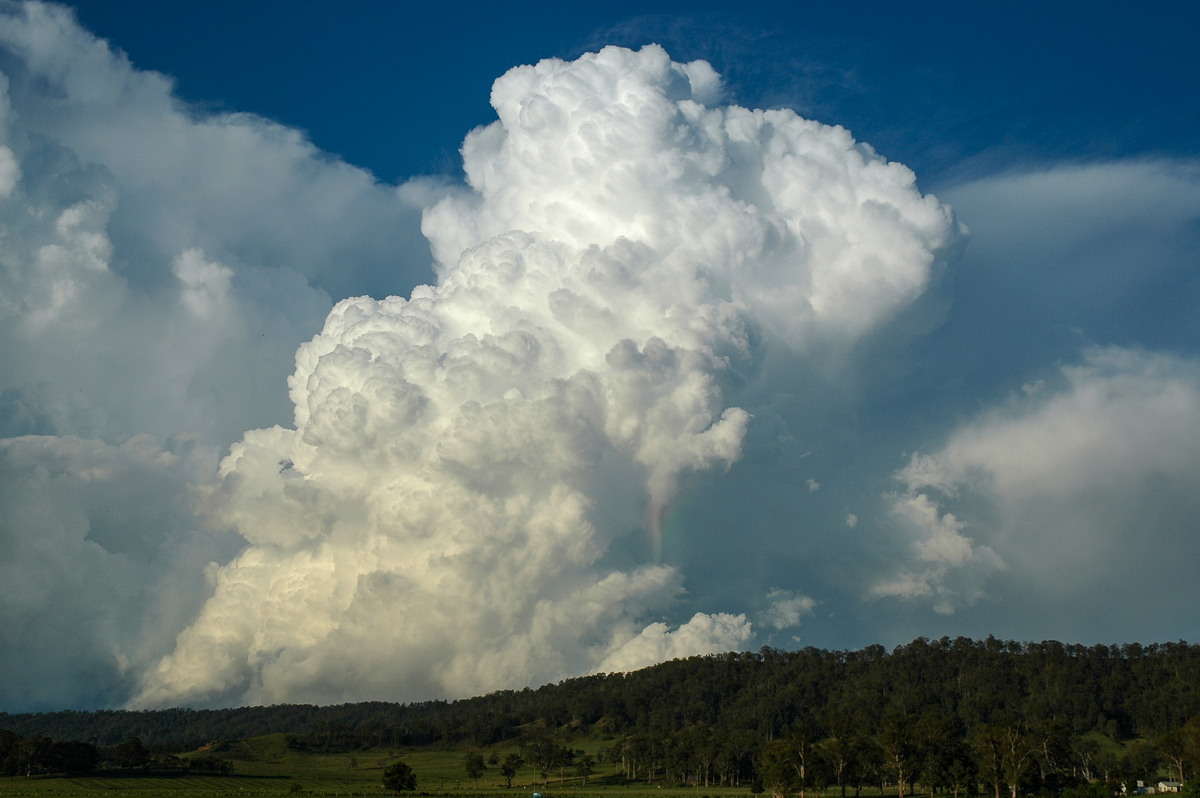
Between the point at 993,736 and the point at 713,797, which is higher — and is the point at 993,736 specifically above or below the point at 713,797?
above

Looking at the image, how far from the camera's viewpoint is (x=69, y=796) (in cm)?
17588

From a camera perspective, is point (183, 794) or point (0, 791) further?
point (183, 794)

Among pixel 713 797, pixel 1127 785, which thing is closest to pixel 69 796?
pixel 713 797

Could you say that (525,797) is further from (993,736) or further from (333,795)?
(993,736)

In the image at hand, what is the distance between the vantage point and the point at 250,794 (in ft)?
602

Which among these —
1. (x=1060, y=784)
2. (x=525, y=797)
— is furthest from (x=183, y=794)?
(x=1060, y=784)

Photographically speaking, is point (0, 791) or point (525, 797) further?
point (525, 797)

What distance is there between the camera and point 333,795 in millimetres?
183875

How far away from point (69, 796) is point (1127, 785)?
659 ft

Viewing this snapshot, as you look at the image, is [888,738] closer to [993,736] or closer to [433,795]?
[993,736]

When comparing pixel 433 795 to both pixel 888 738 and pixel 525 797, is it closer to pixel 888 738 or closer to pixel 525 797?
pixel 525 797

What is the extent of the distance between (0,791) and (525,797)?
321 ft

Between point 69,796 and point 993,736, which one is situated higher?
point 993,736

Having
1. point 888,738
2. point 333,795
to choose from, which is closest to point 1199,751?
point 888,738
